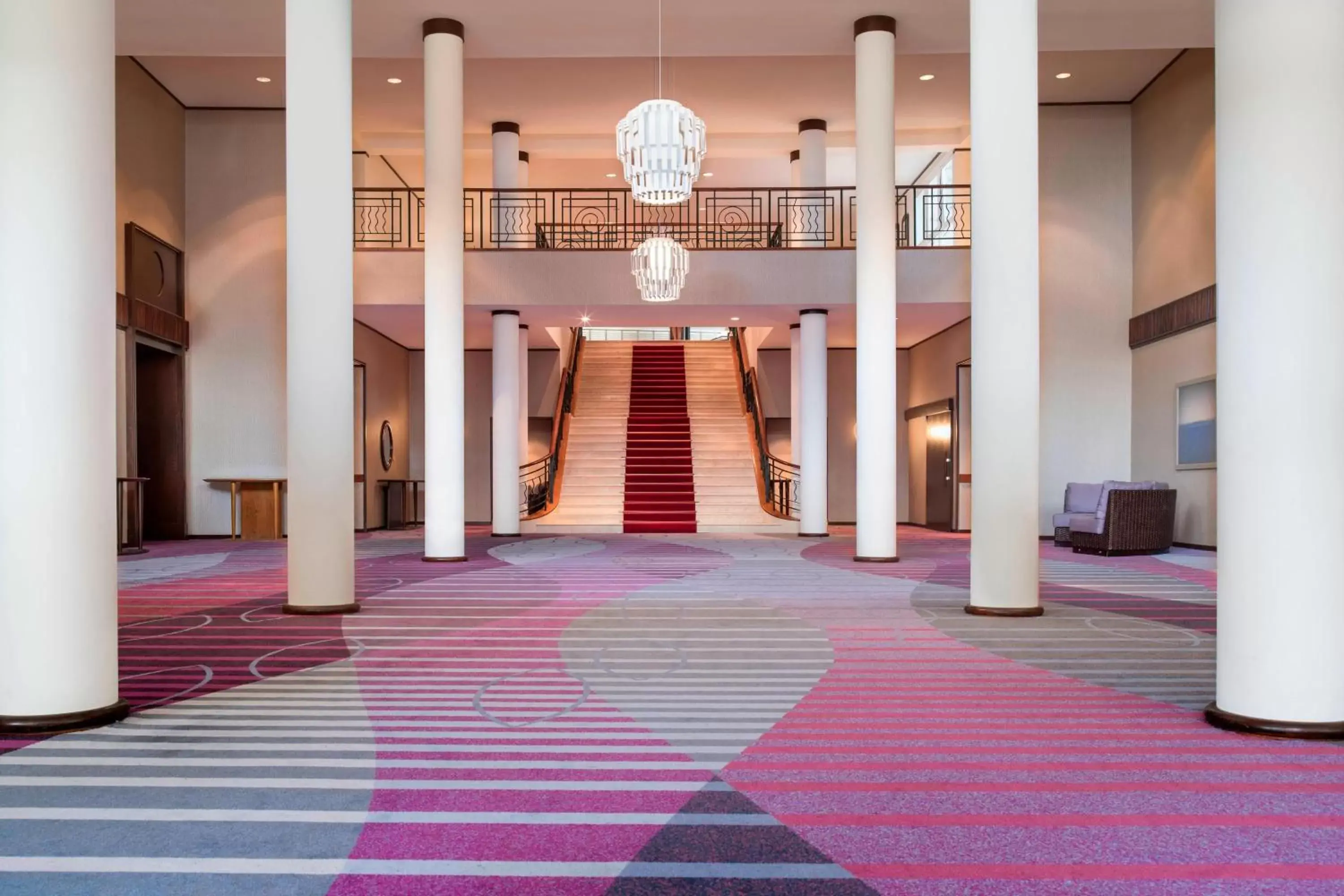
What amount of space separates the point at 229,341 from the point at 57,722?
1174 cm

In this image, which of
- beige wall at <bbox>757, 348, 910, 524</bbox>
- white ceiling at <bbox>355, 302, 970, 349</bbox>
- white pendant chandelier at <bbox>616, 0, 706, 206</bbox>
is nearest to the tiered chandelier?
white pendant chandelier at <bbox>616, 0, 706, 206</bbox>

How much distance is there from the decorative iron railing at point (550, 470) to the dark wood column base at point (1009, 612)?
28.6 ft

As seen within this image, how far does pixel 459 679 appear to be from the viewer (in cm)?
429

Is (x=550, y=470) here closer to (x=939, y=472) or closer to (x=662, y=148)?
(x=939, y=472)

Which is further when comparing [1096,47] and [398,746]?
[1096,47]

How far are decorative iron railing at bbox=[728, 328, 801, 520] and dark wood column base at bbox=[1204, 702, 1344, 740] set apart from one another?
10807 mm

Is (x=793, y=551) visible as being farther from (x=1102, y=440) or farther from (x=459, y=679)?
(x=459, y=679)

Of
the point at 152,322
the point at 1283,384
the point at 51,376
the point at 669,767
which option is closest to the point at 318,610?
the point at 51,376

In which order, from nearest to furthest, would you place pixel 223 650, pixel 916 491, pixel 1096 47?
pixel 223 650, pixel 1096 47, pixel 916 491

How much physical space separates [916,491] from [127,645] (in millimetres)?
15245

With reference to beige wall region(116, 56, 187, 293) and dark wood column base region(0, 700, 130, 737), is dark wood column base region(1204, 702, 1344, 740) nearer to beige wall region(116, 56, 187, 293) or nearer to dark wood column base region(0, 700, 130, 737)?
dark wood column base region(0, 700, 130, 737)

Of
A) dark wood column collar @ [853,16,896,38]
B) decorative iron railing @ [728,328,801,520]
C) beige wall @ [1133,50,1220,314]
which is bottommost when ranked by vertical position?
decorative iron railing @ [728,328,801,520]

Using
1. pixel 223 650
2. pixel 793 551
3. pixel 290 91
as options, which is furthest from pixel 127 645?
pixel 793 551

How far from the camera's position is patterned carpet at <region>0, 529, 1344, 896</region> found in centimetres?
226
